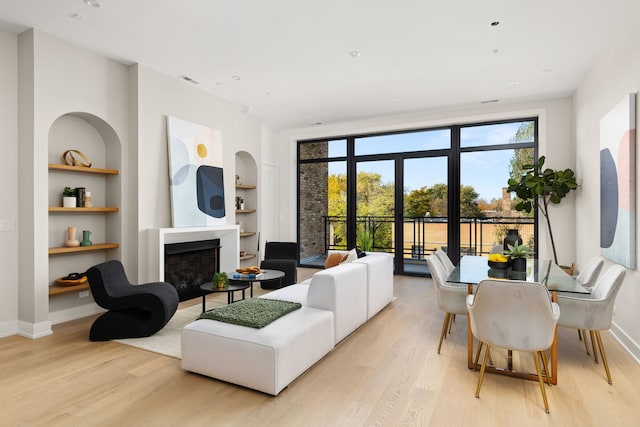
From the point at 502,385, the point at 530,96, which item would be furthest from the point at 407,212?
the point at 502,385

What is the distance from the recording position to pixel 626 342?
10.9 ft

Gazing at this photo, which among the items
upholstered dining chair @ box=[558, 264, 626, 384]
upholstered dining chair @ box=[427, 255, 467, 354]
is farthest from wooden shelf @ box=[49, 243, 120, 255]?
upholstered dining chair @ box=[558, 264, 626, 384]

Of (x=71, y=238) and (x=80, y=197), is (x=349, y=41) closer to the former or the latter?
(x=80, y=197)

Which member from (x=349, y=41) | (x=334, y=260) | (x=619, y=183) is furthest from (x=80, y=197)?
(x=619, y=183)

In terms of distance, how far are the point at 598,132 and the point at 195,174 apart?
17.2 ft

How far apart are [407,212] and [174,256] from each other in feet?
13.9

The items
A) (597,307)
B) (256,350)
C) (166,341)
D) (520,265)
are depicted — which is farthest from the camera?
(166,341)

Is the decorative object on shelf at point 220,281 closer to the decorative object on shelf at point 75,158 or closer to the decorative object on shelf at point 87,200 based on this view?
the decorative object on shelf at point 87,200

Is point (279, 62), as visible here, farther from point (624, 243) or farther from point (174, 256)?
point (624, 243)

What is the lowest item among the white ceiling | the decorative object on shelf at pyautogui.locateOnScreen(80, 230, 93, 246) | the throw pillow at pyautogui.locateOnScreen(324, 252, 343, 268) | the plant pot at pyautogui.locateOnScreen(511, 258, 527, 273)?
the throw pillow at pyautogui.locateOnScreen(324, 252, 343, 268)

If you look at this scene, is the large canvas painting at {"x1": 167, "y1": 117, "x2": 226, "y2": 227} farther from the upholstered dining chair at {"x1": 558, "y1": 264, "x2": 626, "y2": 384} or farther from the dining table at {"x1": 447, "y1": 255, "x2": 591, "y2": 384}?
the upholstered dining chair at {"x1": 558, "y1": 264, "x2": 626, "y2": 384}

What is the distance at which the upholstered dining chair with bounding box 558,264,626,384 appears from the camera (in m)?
2.60

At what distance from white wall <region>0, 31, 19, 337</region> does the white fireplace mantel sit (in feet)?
4.44

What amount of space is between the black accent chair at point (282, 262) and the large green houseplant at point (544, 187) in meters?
3.55
